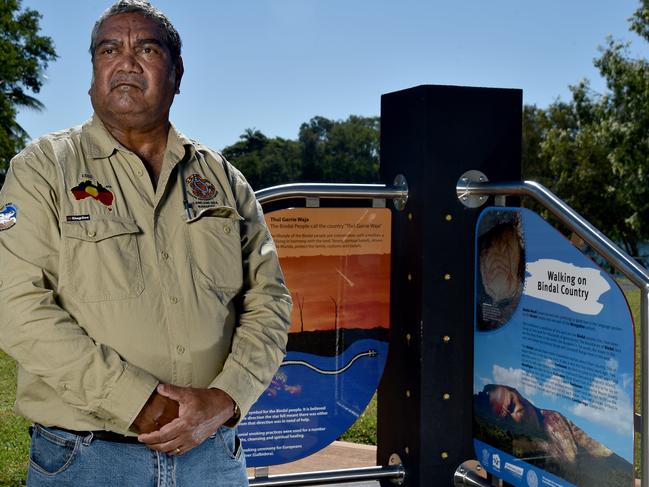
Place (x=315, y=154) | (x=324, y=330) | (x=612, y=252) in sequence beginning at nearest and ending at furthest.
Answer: (x=612, y=252)
(x=324, y=330)
(x=315, y=154)

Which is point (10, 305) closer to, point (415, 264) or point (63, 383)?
point (63, 383)

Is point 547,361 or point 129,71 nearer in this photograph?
point 129,71

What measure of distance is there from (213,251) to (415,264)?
122 centimetres

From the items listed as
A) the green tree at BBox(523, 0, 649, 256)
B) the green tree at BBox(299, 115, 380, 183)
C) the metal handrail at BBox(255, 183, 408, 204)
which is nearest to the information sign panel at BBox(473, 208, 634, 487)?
the metal handrail at BBox(255, 183, 408, 204)

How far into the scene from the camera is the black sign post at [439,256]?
10.3 feet

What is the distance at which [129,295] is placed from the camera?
6.43 feet

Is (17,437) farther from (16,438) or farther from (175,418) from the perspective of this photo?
(175,418)

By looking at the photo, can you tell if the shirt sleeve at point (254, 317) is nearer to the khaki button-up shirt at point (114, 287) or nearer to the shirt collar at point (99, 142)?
the khaki button-up shirt at point (114, 287)

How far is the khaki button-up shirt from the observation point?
1882 mm

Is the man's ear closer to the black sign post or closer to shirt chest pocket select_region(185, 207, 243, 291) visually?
shirt chest pocket select_region(185, 207, 243, 291)

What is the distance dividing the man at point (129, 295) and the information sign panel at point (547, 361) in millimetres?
1035

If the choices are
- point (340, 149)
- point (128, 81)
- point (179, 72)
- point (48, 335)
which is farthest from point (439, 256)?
point (340, 149)

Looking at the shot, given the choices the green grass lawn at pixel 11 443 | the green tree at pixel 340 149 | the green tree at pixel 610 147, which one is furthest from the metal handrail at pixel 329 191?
the green tree at pixel 340 149

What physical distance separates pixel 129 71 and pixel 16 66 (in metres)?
30.3
